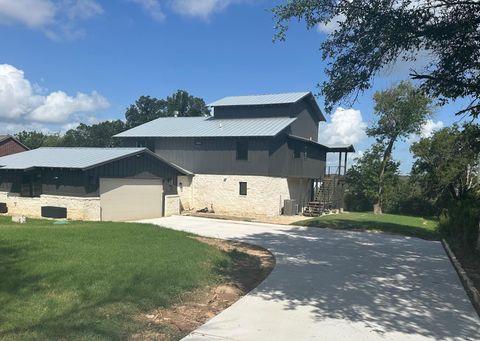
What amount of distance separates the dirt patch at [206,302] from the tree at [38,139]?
77.4 m

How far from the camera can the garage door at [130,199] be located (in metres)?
25.2

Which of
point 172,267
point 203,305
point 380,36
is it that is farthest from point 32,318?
point 380,36

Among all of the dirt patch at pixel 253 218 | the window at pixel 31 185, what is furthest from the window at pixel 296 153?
the window at pixel 31 185

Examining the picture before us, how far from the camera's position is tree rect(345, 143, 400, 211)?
1708 inches

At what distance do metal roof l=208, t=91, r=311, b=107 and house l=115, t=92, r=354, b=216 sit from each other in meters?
0.08

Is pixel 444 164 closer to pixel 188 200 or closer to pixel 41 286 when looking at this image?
pixel 188 200

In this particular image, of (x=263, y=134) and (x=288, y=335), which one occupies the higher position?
(x=263, y=134)

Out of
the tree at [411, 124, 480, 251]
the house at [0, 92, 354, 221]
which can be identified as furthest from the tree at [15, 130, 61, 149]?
the tree at [411, 124, 480, 251]

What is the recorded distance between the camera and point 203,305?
7723mm

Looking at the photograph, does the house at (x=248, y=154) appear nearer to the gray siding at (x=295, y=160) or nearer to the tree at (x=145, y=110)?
the gray siding at (x=295, y=160)

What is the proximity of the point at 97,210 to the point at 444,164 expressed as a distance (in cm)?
2549

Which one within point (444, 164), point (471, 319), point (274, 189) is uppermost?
point (444, 164)

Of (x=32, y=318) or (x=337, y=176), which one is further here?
(x=337, y=176)

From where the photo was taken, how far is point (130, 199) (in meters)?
26.7
